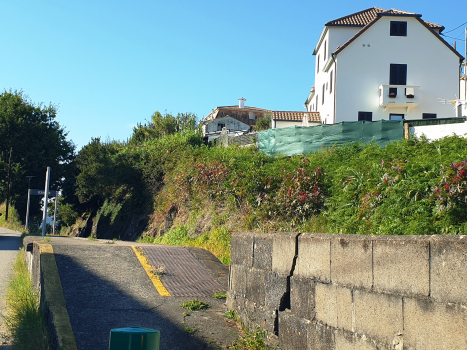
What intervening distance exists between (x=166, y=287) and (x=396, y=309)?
525cm

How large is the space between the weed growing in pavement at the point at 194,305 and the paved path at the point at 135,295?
0.33ft

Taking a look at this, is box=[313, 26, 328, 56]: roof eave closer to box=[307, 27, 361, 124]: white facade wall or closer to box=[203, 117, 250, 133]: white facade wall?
box=[307, 27, 361, 124]: white facade wall

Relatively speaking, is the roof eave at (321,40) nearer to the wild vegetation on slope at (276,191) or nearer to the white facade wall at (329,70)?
the white facade wall at (329,70)

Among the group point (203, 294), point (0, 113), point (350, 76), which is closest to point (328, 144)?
point (203, 294)

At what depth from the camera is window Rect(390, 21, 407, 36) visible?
97.7 ft

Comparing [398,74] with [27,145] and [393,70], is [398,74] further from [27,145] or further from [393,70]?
[27,145]

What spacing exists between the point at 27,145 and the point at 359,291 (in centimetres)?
3708

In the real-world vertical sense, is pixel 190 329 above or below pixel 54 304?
below

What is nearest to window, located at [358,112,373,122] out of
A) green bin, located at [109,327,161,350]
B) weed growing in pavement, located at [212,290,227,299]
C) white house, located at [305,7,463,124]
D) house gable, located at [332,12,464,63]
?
white house, located at [305,7,463,124]

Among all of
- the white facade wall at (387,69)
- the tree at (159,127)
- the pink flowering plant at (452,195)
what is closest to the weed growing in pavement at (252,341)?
the pink flowering plant at (452,195)

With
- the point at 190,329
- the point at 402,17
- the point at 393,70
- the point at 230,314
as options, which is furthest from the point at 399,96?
the point at 190,329

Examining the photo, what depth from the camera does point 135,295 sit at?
775cm

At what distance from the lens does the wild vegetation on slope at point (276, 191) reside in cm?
854

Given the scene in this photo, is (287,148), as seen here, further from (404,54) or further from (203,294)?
(404,54)
